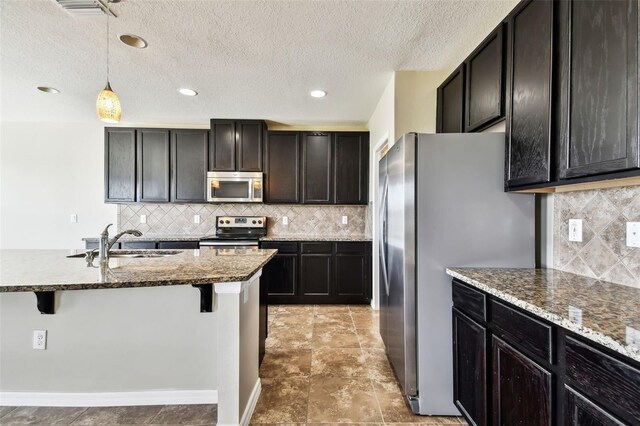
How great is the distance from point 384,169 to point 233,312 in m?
1.55

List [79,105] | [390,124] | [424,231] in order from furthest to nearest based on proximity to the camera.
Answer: [79,105] < [390,124] < [424,231]

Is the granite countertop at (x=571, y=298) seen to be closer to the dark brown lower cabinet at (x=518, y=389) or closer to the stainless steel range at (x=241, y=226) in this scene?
the dark brown lower cabinet at (x=518, y=389)

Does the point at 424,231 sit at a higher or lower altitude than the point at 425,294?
higher

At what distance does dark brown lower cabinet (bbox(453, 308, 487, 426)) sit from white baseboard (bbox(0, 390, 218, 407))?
57.9 inches

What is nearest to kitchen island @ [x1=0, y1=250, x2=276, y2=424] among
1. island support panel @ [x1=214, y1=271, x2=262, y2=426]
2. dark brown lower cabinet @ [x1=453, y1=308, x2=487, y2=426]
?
island support panel @ [x1=214, y1=271, x2=262, y2=426]

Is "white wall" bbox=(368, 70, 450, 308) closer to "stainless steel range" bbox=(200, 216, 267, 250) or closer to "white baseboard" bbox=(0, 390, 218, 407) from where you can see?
"stainless steel range" bbox=(200, 216, 267, 250)

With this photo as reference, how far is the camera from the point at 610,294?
115 cm

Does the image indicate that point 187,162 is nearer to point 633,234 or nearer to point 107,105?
point 107,105

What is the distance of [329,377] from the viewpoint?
2.13m

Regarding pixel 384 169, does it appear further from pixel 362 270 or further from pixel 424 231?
pixel 362 270

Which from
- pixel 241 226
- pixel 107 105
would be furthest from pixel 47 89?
pixel 241 226

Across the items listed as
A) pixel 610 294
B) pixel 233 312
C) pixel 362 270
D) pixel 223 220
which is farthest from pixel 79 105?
pixel 610 294

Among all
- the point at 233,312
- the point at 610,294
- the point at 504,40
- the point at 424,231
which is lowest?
the point at 233,312

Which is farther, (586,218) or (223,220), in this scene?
(223,220)
